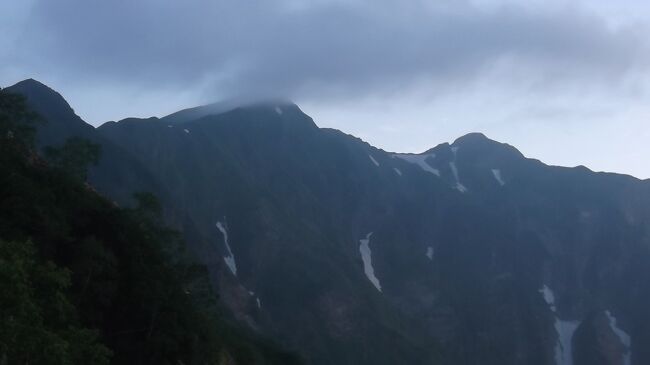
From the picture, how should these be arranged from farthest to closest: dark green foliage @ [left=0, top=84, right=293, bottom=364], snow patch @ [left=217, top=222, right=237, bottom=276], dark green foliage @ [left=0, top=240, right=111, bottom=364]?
1. snow patch @ [left=217, top=222, right=237, bottom=276]
2. dark green foliage @ [left=0, top=84, right=293, bottom=364]
3. dark green foliage @ [left=0, top=240, right=111, bottom=364]

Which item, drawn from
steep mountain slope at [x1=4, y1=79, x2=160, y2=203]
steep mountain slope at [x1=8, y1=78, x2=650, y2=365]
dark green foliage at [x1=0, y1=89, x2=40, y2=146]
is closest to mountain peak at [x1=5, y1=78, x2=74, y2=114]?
steep mountain slope at [x1=4, y1=79, x2=160, y2=203]

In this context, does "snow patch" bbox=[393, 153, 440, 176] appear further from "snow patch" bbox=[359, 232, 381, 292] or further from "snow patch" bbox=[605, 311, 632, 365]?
"snow patch" bbox=[605, 311, 632, 365]

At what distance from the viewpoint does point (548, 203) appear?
502 ft

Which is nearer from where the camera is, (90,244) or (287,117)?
(90,244)

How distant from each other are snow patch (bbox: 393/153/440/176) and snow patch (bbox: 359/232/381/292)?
32.2 m

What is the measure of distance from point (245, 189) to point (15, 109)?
71.6 meters

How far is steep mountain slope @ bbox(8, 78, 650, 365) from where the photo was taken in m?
102

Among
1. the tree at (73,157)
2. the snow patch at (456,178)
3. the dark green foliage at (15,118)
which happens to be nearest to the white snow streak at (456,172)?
the snow patch at (456,178)

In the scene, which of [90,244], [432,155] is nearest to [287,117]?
[432,155]

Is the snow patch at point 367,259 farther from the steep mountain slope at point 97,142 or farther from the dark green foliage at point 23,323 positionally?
the dark green foliage at point 23,323

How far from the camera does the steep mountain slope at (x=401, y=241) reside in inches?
4031

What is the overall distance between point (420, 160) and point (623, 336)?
57.0 m

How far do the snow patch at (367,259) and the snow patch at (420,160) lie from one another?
3224 cm

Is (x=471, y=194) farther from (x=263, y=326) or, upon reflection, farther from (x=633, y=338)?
(x=263, y=326)
